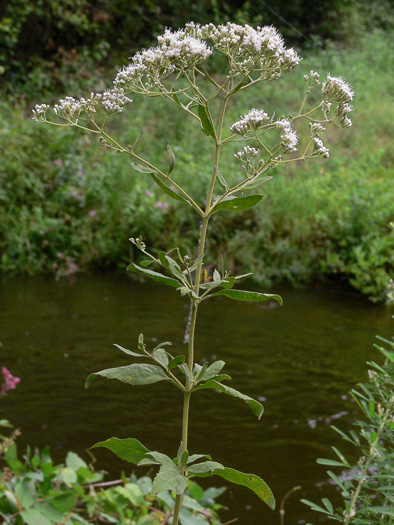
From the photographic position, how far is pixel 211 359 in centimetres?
345

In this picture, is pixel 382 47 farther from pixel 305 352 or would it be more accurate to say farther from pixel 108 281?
pixel 305 352

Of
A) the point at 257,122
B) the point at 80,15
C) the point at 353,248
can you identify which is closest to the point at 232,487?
the point at 257,122

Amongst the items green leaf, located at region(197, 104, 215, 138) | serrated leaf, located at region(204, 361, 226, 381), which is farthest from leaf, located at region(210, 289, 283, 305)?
green leaf, located at region(197, 104, 215, 138)

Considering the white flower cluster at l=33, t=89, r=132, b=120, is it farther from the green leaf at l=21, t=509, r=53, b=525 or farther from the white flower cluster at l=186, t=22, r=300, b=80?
the green leaf at l=21, t=509, r=53, b=525

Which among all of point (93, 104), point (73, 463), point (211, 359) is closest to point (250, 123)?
point (93, 104)

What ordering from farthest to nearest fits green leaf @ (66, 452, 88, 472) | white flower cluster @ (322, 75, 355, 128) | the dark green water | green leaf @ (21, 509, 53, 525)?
the dark green water < green leaf @ (66, 452, 88, 472) < green leaf @ (21, 509, 53, 525) < white flower cluster @ (322, 75, 355, 128)

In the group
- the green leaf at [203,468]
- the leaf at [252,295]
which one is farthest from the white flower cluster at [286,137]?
the green leaf at [203,468]

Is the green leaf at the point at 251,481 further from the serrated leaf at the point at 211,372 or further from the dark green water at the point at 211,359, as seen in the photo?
the dark green water at the point at 211,359

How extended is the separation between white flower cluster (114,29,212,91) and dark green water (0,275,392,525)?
1.79 m

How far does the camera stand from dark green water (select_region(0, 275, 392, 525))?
2.60 meters

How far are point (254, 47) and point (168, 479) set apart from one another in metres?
0.60

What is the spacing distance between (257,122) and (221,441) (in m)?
2.04

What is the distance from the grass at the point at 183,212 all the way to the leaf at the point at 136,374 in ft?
12.7

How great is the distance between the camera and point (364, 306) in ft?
14.8
